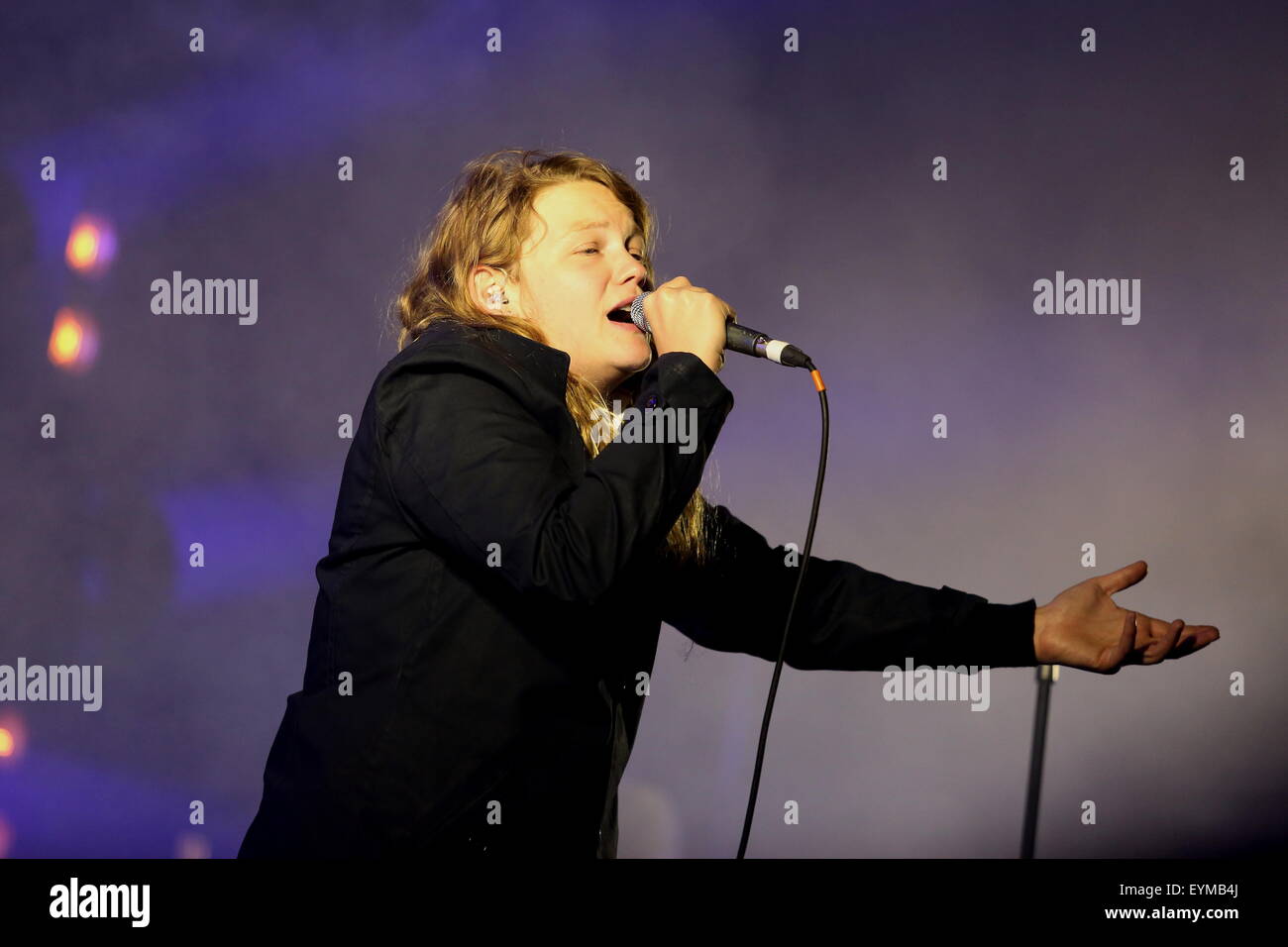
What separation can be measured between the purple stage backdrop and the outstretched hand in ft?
3.46

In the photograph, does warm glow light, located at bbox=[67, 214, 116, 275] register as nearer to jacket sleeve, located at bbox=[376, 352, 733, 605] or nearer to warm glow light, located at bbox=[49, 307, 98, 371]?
warm glow light, located at bbox=[49, 307, 98, 371]

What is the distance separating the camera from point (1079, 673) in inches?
107

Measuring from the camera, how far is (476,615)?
134 cm

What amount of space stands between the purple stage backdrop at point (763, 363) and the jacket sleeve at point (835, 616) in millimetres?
969

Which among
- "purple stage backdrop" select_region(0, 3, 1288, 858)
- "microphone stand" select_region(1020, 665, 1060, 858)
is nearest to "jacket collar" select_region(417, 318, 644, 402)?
"purple stage backdrop" select_region(0, 3, 1288, 858)

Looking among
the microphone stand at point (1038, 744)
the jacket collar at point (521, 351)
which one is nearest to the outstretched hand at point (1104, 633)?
the jacket collar at point (521, 351)

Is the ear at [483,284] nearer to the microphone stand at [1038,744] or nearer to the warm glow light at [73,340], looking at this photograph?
the warm glow light at [73,340]

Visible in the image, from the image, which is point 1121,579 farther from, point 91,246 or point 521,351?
point 91,246

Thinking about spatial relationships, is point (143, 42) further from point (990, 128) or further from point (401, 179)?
point (990, 128)

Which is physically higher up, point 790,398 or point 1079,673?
point 790,398

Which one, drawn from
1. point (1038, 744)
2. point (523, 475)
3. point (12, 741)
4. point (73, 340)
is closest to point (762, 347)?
point (523, 475)

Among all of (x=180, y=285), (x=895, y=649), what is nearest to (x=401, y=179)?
(x=180, y=285)
